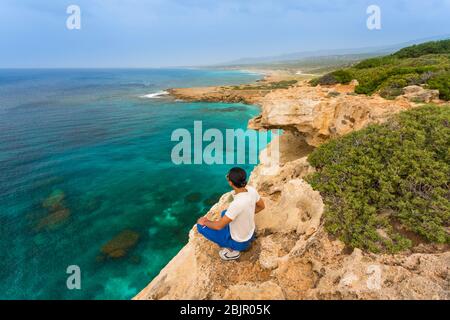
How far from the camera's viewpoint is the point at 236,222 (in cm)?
424

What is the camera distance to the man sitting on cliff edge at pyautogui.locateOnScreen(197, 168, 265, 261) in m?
3.96

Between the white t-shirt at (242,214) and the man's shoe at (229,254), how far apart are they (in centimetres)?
32

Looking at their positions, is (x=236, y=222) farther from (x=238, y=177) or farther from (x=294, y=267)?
(x=294, y=267)

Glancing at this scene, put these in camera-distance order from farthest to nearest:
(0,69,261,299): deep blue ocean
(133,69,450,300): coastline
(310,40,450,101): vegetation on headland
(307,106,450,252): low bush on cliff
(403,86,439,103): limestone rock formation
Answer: (310,40,450,101): vegetation on headland, (0,69,261,299): deep blue ocean, (403,86,439,103): limestone rock formation, (307,106,450,252): low bush on cliff, (133,69,450,300): coastline

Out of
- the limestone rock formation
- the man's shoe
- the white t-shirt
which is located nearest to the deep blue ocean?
the man's shoe

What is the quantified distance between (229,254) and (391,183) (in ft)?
12.3

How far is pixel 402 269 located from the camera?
3529 millimetres

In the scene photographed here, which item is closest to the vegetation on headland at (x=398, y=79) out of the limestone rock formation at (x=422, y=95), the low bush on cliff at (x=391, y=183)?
the limestone rock formation at (x=422, y=95)

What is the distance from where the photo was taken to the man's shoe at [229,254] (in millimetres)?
4527

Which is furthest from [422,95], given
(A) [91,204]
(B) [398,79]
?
(A) [91,204]

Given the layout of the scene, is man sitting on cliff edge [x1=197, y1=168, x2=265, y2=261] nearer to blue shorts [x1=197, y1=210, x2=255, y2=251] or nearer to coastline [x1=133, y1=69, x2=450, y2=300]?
blue shorts [x1=197, y1=210, x2=255, y2=251]

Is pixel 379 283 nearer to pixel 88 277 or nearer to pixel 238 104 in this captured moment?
pixel 88 277
